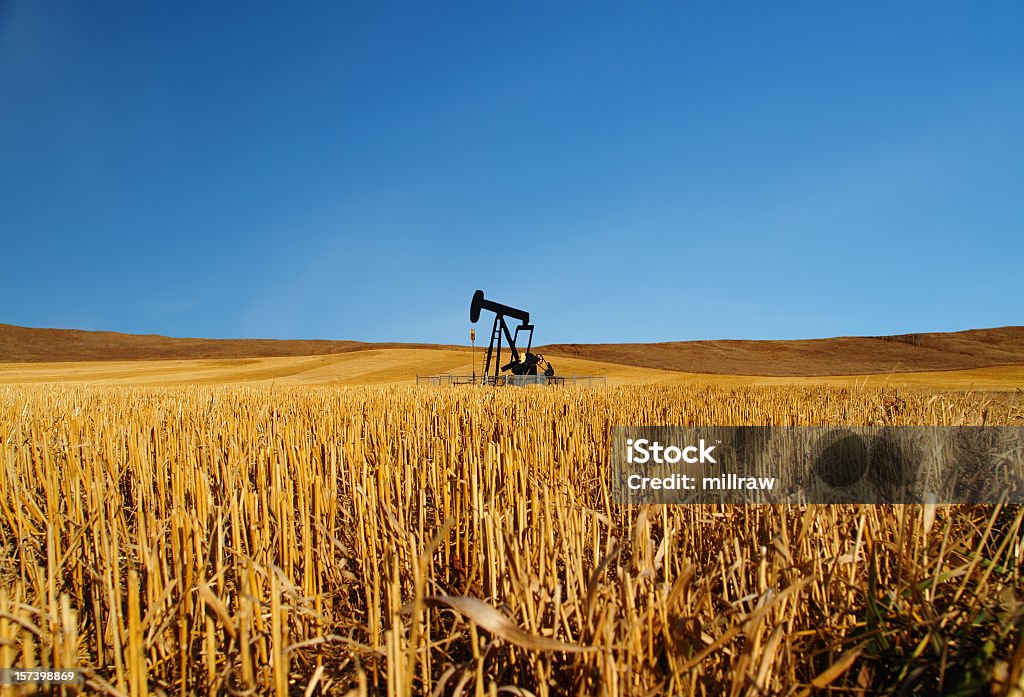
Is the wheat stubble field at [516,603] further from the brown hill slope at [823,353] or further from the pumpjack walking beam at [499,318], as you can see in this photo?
the brown hill slope at [823,353]

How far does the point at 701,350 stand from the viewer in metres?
44.0

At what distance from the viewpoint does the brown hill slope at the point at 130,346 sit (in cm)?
3816

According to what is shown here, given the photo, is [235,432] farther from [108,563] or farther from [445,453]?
[108,563]

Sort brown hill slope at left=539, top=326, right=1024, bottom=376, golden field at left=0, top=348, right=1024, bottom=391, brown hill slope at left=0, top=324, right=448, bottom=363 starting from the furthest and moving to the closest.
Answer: brown hill slope at left=0, top=324, right=448, bottom=363, brown hill slope at left=539, top=326, right=1024, bottom=376, golden field at left=0, top=348, right=1024, bottom=391

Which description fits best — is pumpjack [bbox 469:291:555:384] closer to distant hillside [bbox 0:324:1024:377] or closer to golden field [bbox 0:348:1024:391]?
golden field [bbox 0:348:1024:391]

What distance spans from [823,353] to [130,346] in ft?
173

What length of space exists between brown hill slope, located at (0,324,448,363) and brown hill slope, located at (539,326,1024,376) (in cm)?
1862

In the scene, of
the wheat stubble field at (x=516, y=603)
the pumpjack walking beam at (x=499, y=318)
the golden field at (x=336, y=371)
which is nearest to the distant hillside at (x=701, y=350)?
the golden field at (x=336, y=371)

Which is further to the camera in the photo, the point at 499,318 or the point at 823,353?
the point at 823,353

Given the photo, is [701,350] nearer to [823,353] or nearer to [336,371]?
[823,353]

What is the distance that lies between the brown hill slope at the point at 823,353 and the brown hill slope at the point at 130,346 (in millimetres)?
18619

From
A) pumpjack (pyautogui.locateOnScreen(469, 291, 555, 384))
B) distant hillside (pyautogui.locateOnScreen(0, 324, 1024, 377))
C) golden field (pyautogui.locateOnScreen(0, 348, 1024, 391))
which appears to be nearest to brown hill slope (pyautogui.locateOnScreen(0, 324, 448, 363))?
distant hillside (pyautogui.locateOnScreen(0, 324, 1024, 377))

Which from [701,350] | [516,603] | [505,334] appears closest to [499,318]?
[505,334]

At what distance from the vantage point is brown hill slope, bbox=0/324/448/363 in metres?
38.2
